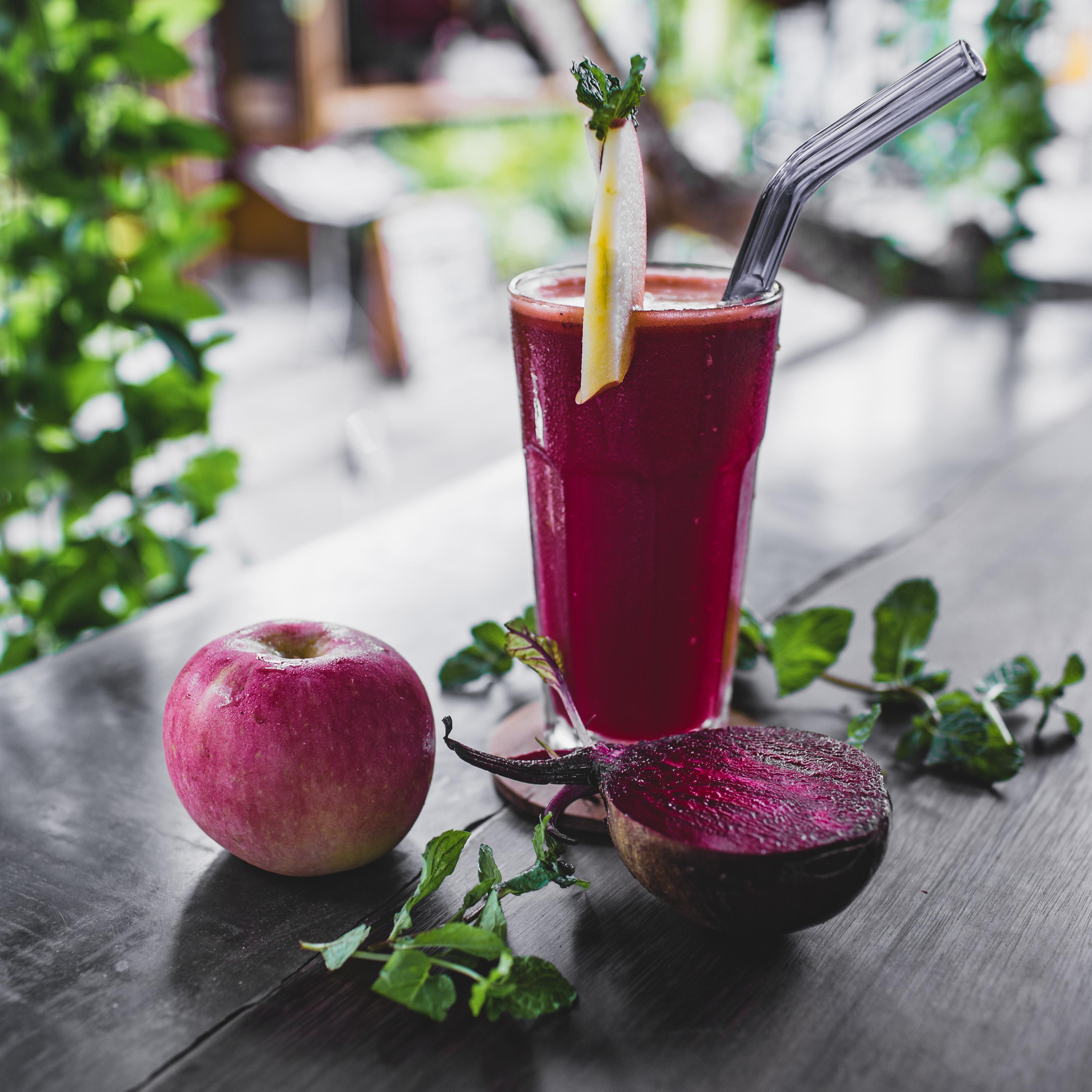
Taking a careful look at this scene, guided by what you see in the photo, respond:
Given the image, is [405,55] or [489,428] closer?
[489,428]

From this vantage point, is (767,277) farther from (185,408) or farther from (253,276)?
(253,276)

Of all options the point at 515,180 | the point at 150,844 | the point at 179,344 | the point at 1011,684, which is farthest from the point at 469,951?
the point at 515,180

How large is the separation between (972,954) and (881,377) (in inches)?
56.0

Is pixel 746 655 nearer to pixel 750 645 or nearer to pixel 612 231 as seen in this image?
pixel 750 645

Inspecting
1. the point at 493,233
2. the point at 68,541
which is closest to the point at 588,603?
the point at 68,541

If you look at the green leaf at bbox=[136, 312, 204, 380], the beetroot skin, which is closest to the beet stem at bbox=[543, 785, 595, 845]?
the beetroot skin

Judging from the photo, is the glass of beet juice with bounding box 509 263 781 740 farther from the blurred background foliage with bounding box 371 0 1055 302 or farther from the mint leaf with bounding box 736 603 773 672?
the blurred background foliage with bounding box 371 0 1055 302

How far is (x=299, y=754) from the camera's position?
1.99 ft

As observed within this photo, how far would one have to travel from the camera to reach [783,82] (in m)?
5.05

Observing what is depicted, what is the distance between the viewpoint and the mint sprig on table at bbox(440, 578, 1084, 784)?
750mm

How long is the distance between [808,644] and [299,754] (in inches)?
15.7

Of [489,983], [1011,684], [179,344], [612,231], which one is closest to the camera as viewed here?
[489,983]

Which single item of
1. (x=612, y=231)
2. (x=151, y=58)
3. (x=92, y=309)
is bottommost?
(x=92, y=309)

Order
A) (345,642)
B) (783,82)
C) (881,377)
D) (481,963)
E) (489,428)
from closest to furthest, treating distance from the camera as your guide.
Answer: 1. (481,963)
2. (345,642)
3. (881,377)
4. (489,428)
5. (783,82)
